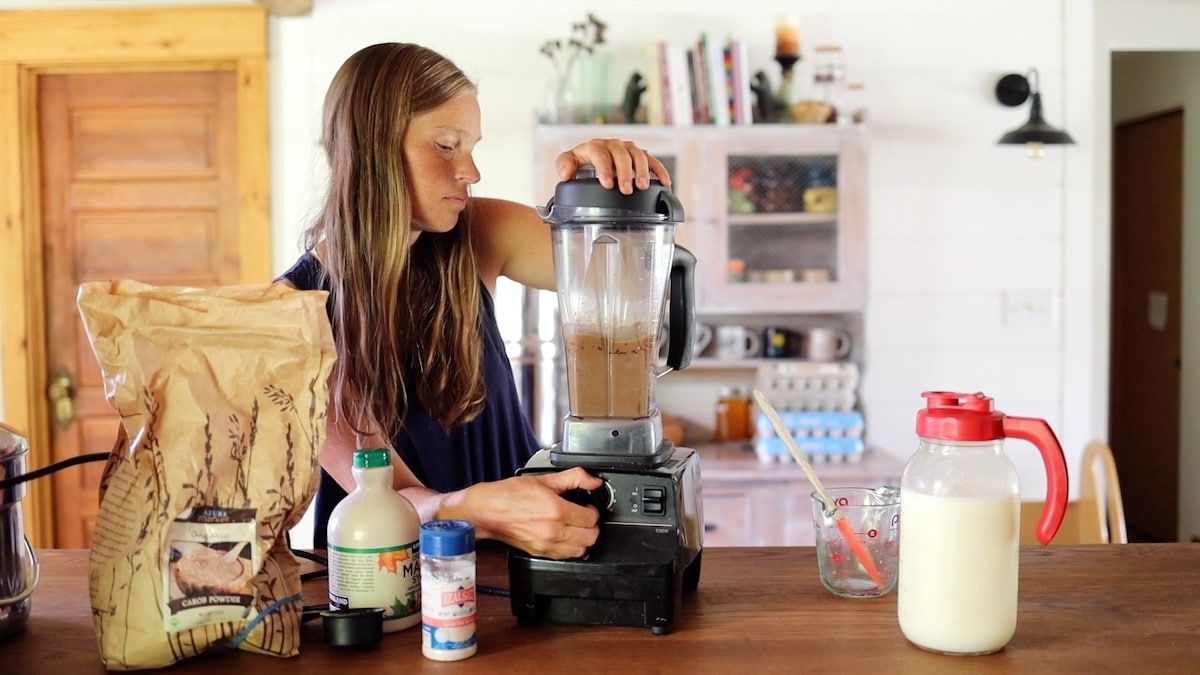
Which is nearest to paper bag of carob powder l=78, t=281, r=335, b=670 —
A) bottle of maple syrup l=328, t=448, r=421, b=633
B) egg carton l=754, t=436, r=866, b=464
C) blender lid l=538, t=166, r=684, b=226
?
bottle of maple syrup l=328, t=448, r=421, b=633

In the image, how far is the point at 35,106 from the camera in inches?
138

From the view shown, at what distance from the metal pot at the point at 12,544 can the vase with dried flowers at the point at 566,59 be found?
2.40 meters

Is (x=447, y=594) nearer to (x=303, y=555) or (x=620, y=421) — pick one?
(x=620, y=421)

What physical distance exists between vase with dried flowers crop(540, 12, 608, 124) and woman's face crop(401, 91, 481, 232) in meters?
1.82

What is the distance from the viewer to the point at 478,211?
1719 millimetres

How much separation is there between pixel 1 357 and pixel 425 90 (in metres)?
2.66

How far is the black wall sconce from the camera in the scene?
3301 mm

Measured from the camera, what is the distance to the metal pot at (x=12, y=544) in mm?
1086

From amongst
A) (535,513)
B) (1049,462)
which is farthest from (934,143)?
(535,513)

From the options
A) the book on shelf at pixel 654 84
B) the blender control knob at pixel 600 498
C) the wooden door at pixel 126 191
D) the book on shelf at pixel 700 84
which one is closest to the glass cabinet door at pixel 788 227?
the book on shelf at pixel 700 84

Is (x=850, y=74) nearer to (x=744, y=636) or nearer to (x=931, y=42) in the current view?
(x=931, y=42)

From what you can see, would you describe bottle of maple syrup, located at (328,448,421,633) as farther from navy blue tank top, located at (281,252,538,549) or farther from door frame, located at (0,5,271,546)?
door frame, located at (0,5,271,546)

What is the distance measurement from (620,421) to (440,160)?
0.52 m

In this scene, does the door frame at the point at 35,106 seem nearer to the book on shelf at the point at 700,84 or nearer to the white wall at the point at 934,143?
the white wall at the point at 934,143
